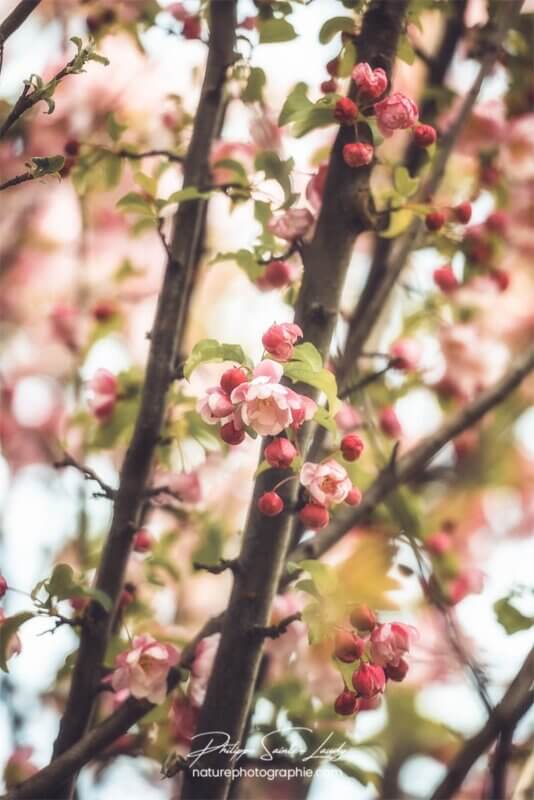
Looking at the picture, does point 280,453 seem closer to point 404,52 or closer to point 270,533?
point 270,533

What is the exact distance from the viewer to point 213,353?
2.92 ft

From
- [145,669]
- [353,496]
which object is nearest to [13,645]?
[145,669]

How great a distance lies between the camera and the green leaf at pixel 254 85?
1.21 metres

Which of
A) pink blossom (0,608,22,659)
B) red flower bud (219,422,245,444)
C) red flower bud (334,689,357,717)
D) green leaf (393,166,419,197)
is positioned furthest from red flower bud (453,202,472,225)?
pink blossom (0,608,22,659)

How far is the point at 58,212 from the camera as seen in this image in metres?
1.99

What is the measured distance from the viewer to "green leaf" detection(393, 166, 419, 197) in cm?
109

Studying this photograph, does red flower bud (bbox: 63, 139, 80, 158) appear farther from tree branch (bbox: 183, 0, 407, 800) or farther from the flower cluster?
the flower cluster

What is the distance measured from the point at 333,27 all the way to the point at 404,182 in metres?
0.21

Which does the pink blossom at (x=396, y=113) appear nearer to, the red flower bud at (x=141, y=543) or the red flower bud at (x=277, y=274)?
the red flower bud at (x=277, y=274)

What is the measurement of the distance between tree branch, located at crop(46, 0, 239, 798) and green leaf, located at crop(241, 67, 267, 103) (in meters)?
0.03

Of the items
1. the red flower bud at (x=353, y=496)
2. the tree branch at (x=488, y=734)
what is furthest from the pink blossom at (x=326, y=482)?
the tree branch at (x=488, y=734)

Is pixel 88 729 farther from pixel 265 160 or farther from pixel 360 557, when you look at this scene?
pixel 265 160

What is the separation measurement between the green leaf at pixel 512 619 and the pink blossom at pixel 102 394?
0.60 meters

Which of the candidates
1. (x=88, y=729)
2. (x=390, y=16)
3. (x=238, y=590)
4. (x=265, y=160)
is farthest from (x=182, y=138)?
(x=88, y=729)
